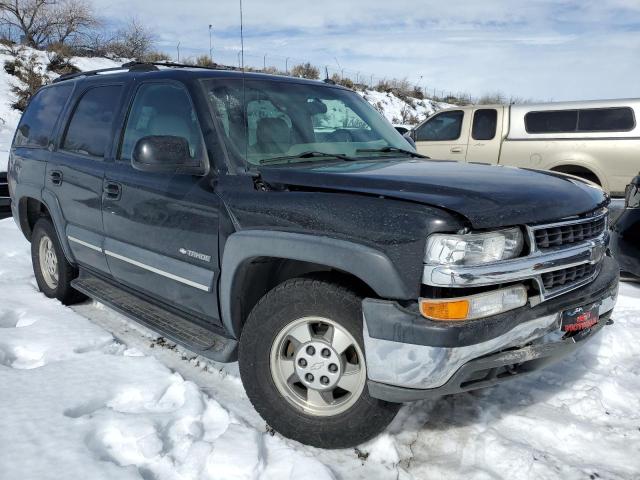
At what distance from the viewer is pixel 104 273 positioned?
4.00 m

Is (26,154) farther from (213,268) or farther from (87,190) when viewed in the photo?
(213,268)

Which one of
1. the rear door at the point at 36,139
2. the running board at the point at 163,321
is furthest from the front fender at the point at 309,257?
the rear door at the point at 36,139

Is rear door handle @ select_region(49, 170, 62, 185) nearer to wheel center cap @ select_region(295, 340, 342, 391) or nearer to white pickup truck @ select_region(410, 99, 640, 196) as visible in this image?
wheel center cap @ select_region(295, 340, 342, 391)

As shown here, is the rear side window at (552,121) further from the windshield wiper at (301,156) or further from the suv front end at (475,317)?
the suv front end at (475,317)

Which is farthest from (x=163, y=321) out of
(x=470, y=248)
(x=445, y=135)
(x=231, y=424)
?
(x=445, y=135)

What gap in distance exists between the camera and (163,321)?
3.30 metres

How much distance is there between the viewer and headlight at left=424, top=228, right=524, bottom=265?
2.12m

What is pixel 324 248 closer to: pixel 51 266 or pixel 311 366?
pixel 311 366

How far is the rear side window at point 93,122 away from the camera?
3.82m

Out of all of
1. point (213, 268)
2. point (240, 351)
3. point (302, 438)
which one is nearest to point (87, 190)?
point (213, 268)

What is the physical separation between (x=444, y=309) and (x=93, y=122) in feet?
10.1

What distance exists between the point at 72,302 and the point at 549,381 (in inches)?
147

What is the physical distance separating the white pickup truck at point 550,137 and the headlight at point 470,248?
7609mm

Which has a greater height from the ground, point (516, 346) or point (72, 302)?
point (516, 346)
